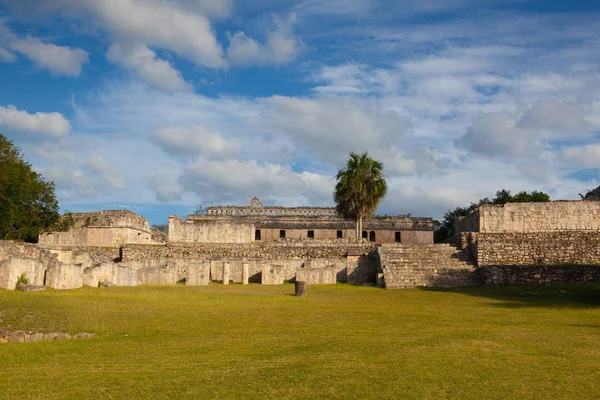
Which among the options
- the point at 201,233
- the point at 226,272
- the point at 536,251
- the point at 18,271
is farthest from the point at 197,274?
the point at 536,251

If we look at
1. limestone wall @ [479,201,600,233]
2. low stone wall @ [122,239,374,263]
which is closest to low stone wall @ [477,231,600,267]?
limestone wall @ [479,201,600,233]

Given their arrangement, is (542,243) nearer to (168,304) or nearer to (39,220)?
(168,304)

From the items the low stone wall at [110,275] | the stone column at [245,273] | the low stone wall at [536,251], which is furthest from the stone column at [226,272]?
the low stone wall at [536,251]

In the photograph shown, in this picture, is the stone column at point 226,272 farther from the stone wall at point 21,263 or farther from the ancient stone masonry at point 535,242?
the ancient stone masonry at point 535,242

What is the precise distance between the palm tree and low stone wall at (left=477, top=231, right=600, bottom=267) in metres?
8.13

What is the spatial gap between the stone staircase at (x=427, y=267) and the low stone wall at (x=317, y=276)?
2.35 metres

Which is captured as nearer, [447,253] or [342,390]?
[342,390]

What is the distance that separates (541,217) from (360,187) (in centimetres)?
929

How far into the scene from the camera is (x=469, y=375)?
655 centimetres

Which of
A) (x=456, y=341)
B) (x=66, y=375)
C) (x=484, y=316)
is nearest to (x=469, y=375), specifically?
(x=456, y=341)

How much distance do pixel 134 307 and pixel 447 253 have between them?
15099 mm

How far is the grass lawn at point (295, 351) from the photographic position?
6.07 meters

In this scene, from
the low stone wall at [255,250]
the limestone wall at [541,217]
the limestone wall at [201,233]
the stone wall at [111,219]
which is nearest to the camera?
the limestone wall at [541,217]

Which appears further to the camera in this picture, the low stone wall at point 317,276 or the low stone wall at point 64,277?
the low stone wall at point 317,276
